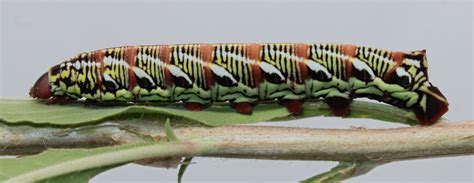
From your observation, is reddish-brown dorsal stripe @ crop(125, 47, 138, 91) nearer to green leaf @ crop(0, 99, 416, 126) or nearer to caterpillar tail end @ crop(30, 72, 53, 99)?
green leaf @ crop(0, 99, 416, 126)

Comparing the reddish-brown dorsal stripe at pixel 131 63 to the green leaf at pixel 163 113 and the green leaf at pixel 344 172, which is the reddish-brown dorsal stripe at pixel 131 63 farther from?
the green leaf at pixel 344 172

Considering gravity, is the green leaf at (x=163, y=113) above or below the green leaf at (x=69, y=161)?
above

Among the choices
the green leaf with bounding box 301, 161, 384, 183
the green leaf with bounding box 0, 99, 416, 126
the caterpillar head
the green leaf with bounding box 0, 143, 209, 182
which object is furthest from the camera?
the caterpillar head

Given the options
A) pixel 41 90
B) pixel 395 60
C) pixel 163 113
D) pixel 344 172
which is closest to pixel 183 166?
pixel 163 113

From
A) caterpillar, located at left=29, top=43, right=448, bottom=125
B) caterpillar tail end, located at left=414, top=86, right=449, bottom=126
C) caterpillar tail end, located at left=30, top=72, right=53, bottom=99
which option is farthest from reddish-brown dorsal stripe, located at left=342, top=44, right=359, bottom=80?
caterpillar tail end, located at left=30, top=72, right=53, bottom=99

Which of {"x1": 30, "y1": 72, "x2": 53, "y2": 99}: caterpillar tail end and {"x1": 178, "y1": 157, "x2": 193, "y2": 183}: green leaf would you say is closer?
{"x1": 178, "y1": 157, "x2": 193, "y2": 183}: green leaf

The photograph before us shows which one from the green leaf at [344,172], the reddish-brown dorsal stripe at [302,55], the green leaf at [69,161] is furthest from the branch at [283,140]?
the reddish-brown dorsal stripe at [302,55]
